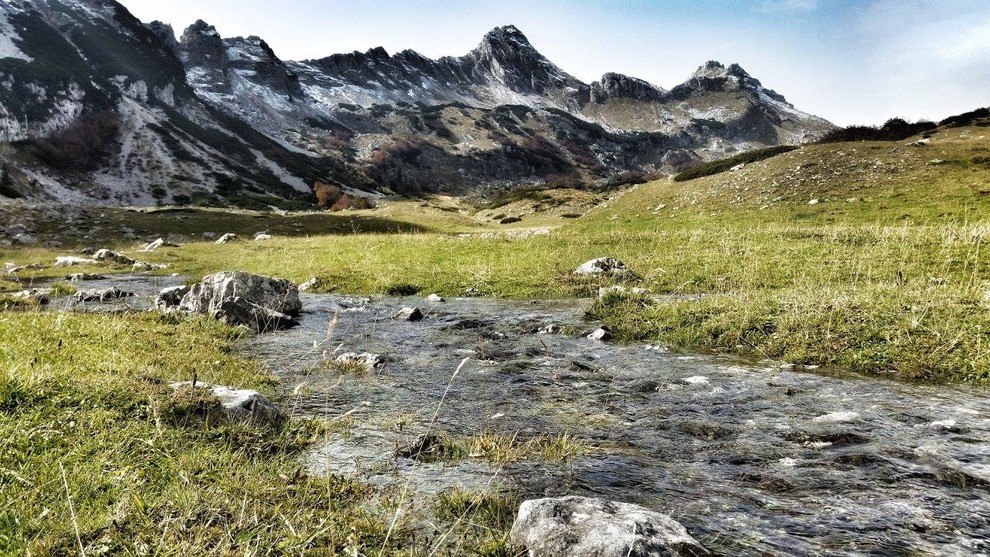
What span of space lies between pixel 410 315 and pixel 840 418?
40.1 feet

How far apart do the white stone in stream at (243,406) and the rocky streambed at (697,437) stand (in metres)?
0.76

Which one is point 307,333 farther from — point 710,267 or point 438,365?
point 710,267

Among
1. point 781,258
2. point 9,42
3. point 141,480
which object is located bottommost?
point 141,480

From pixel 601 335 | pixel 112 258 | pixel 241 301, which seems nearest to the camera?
pixel 601 335

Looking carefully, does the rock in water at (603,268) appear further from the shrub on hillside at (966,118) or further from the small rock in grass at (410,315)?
the shrub on hillside at (966,118)

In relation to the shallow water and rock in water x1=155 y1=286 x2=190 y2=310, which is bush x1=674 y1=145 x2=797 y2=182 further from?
rock in water x1=155 y1=286 x2=190 y2=310

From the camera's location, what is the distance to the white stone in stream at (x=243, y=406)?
6438mm

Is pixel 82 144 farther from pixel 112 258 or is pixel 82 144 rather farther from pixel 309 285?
pixel 309 285

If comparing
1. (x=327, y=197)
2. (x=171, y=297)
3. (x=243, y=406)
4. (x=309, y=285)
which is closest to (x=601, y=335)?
(x=243, y=406)

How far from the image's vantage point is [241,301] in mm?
15703

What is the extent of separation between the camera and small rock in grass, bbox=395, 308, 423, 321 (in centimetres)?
1653

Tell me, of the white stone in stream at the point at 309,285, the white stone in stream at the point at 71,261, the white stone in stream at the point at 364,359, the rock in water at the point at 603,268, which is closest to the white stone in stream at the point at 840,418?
the white stone in stream at the point at 364,359

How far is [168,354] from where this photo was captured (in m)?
9.94

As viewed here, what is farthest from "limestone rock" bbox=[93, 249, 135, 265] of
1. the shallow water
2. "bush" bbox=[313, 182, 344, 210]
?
"bush" bbox=[313, 182, 344, 210]
